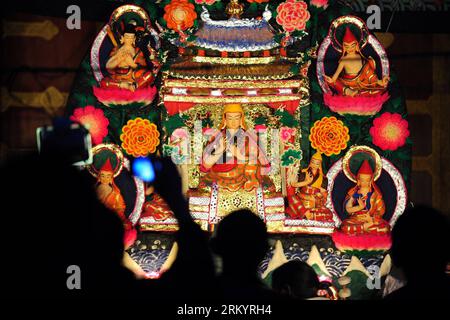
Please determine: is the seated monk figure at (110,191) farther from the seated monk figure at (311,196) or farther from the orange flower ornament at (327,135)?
the orange flower ornament at (327,135)

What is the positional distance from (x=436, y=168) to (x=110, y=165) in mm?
3569

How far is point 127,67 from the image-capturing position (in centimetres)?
697

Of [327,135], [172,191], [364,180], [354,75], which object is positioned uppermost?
[354,75]

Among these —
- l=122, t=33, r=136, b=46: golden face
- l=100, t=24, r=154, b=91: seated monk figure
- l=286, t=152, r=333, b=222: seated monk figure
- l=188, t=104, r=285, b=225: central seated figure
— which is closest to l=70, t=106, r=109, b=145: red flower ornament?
l=100, t=24, r=154, b=91: seated monk figure

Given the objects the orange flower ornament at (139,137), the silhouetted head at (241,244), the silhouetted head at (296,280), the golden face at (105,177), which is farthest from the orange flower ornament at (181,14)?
the silhouetted head at (241,244)

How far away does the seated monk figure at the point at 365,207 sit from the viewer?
6863mm

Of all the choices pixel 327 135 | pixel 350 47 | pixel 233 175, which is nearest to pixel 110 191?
pixel 233 175

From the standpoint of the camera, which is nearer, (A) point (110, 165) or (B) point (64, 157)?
(B) point (64, 157)

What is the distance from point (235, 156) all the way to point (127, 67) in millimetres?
1530

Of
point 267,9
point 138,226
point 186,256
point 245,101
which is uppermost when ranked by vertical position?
point 267,9

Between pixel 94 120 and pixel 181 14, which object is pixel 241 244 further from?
pixel 181 14

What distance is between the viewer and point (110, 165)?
22.8 ft

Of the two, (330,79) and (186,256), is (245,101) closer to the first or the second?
(330,79)

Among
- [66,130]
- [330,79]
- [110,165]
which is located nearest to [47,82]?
[110,165]
